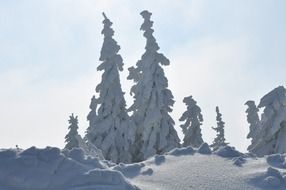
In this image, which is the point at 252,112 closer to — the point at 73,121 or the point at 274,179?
the point at 73,121

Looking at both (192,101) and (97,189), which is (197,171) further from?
(192,101)

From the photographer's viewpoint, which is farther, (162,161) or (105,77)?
(105,77)

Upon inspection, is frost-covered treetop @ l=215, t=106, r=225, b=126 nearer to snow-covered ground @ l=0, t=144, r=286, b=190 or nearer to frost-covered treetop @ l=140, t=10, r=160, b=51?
frost-covered treetop @ l=140, t=10, r=160, b=51

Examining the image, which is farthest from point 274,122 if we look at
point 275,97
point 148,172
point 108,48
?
point 148,172

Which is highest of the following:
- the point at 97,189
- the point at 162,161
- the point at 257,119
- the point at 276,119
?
the point at 257,119

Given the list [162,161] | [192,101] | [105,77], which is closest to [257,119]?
[192,101]

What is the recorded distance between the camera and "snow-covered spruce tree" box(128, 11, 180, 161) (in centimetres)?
3409

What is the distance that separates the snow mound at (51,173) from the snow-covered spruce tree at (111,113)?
2765 cm

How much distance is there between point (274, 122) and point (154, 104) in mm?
10859

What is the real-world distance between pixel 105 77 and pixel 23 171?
28.5 m

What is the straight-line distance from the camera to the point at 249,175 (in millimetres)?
6891

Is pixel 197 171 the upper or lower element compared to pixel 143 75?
lower

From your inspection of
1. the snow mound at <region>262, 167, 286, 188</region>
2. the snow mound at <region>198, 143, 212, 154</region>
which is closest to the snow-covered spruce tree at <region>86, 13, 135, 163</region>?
the snow mound at <region>198, 143, 212, 154</region>

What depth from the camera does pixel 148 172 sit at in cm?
706
